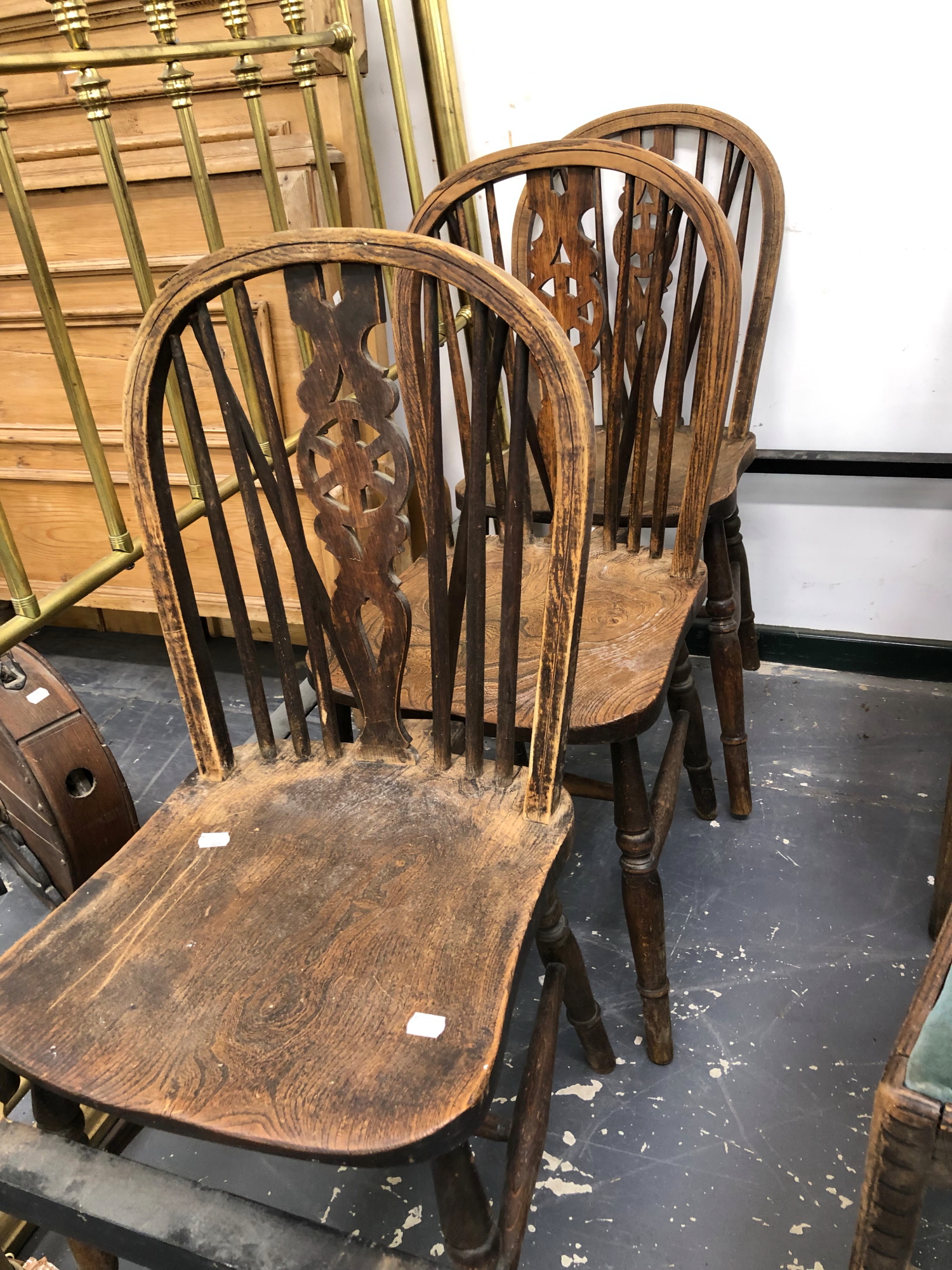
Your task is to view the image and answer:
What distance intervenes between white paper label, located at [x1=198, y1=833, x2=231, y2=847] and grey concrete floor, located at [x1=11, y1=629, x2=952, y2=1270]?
48 cm

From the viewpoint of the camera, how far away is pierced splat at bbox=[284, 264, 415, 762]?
2.50 feet

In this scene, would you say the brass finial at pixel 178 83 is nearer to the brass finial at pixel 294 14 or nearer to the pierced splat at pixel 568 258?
the brass finial at pixel 294 14

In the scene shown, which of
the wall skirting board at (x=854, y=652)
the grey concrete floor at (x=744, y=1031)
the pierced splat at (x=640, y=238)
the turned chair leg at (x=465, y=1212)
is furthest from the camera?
the wall skirting board at (x=854, y=652)

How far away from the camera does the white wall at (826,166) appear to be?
1.40 m

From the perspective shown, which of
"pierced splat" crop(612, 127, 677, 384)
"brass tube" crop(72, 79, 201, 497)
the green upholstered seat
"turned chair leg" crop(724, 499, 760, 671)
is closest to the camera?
the green upholstered seat

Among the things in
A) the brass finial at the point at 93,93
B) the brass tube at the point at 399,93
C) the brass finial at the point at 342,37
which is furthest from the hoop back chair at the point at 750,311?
the brass finial at the point at 93,93

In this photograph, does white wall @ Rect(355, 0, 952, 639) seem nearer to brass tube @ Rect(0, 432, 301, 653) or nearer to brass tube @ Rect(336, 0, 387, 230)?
brass tube @ Rect(336, 0, 387, 230)

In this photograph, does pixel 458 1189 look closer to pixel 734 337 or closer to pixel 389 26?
pixel 734 337

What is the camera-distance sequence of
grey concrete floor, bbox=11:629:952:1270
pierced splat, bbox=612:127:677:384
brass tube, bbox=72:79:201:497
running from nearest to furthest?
brass tube, bbox=72:79:201:497 < grey concrete floor, bbox=11:629:952:1270 < pierced splat, bbox=612:127:677:384

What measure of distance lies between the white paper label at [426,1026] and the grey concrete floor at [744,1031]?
→ 425 millimetres

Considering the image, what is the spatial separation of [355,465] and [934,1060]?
63 centimetres

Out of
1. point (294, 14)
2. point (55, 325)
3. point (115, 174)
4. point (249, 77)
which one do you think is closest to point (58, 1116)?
point (55, 325)

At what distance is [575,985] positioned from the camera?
3.42 ft

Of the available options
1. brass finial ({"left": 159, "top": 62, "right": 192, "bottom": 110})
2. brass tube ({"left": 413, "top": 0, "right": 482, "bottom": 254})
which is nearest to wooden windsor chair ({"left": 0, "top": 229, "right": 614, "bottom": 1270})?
brass finial ({"left": 159, "top": 62, "right": 192, "bottom": 110})
